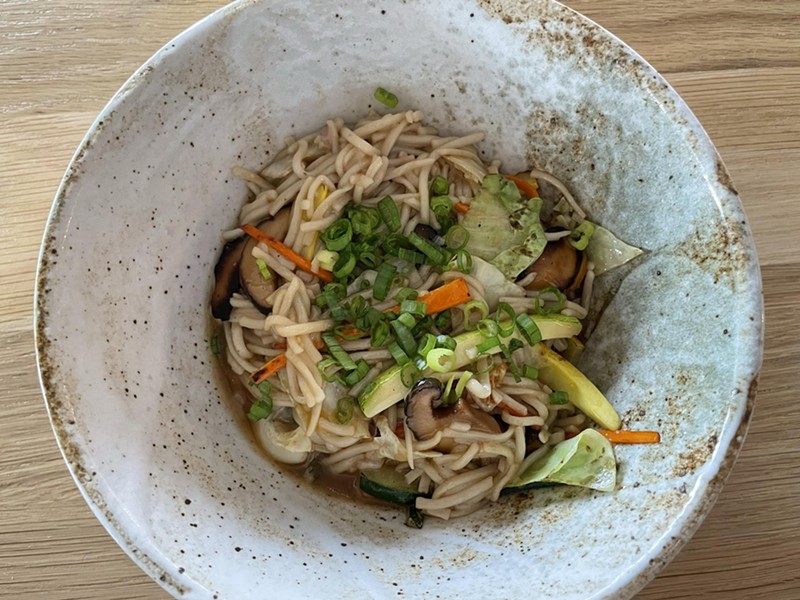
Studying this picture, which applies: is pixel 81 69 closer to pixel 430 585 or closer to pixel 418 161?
pixel 418 161

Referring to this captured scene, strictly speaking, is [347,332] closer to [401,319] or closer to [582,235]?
[401,319]

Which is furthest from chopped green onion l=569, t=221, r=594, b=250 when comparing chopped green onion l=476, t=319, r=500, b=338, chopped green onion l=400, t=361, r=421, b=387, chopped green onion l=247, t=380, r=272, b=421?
chopped green onion l=247, t=380, r=272, b=421

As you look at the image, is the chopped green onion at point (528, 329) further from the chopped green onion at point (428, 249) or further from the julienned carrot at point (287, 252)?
the julienned carrot at point (287, 252)

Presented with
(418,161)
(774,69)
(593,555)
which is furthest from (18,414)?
(774,69)

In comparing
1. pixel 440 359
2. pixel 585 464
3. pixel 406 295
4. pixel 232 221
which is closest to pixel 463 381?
pixel 440 359

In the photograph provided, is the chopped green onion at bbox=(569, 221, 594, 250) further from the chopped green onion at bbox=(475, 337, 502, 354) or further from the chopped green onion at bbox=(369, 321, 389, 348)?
the chopped green onion at bbox=(369, 321, 389, 348)

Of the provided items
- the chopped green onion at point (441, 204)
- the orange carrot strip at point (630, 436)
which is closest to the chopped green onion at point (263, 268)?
the chopped green onion at point (441, 204)

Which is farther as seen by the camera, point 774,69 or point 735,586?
point 774,69
